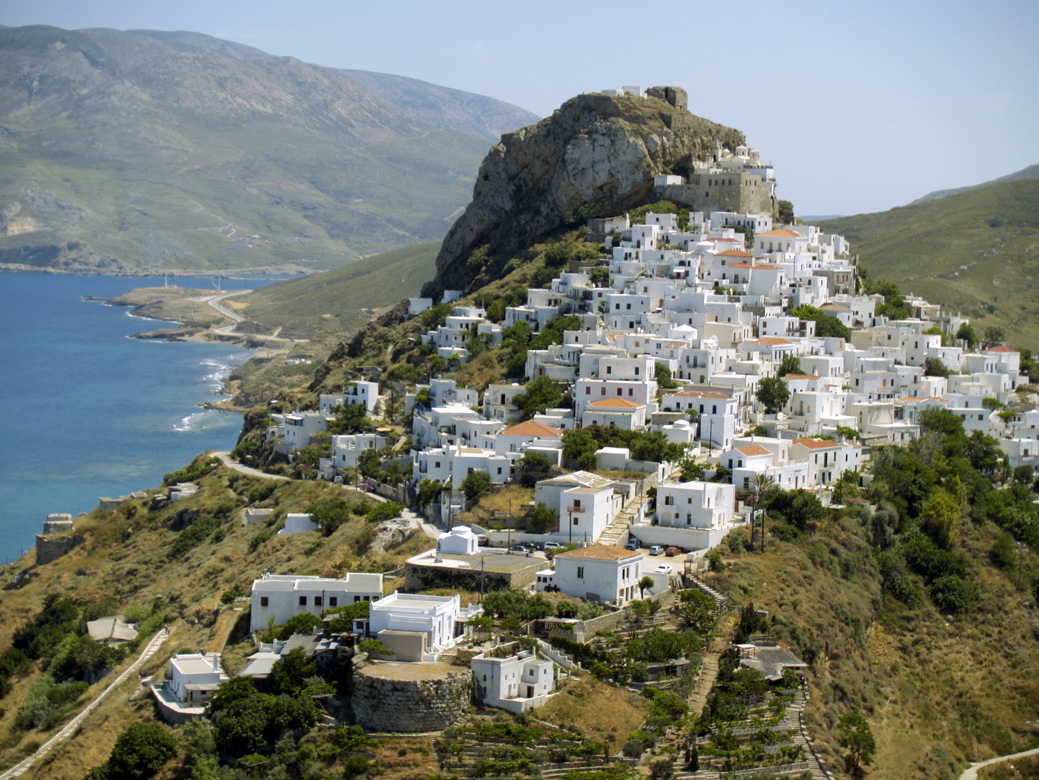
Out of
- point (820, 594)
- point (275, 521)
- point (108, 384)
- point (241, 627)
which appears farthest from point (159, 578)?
point (108, 384)

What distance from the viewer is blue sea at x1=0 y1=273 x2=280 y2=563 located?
7325cm

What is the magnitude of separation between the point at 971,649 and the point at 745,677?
1326 cm

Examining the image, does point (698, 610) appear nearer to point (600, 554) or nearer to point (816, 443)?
point (600, 554)

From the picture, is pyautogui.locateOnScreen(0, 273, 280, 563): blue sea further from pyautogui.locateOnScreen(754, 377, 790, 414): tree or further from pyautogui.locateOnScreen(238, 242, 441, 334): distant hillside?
pyautogui.locateOnScreen(754, 377, 790, 414): tree

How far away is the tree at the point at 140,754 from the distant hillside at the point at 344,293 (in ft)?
349

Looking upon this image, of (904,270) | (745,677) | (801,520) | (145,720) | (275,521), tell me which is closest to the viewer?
(745,677)

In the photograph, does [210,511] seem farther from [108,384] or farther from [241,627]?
[108,384]

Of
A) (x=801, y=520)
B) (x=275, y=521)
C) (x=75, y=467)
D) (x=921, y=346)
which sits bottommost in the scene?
(x=75, y=467)

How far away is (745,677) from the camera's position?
94.5 feet

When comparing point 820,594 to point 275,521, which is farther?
point 275,521

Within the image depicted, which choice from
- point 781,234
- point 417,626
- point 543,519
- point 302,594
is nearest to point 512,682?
point 417,626

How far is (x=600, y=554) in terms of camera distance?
3247cm

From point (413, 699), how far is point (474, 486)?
13.9 metres

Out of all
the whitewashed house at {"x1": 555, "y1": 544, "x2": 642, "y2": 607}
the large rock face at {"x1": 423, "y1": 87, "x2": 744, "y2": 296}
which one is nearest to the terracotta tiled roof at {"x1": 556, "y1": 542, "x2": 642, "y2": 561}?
the whitewashed house at {"x1": 555, "y1": 544, "x2": 642, "y2": 607}
